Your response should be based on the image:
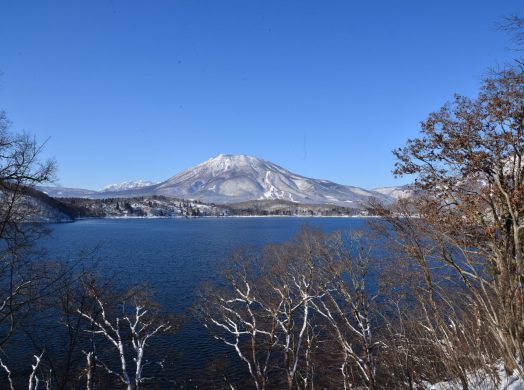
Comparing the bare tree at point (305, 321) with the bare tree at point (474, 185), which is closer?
the bare tree at point (474, 185)

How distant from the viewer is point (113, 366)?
15273 millimetres

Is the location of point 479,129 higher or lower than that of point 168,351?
higher

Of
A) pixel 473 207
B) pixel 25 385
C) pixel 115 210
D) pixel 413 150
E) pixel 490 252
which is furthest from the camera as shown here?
pixel 115 210

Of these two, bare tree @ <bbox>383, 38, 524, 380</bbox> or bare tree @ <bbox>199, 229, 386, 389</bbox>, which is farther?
bare tree @ <bbox>199, 229, 386, 389</bbox>

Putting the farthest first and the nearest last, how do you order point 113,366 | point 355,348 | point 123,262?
point 123,262 → point 355,348 → point 113,366

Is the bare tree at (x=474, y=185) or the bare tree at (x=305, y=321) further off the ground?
the bare tree at (x=474, y=185)

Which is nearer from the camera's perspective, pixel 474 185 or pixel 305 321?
pixel 474 185

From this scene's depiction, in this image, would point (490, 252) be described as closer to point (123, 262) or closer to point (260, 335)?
point (260, 335)

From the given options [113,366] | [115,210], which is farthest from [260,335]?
[115,210]

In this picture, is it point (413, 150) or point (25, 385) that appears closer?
point (413, 150)

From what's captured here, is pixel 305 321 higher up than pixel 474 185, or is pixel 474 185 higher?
pixel 474 185

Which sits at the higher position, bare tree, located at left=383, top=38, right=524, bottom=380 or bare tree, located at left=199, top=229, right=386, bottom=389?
bare tree, located at left=383, top=38, right=524, bottom=380

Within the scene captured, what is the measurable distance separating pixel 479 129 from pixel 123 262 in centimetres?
3465

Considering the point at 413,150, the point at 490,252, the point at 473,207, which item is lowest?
the point at 490,252
